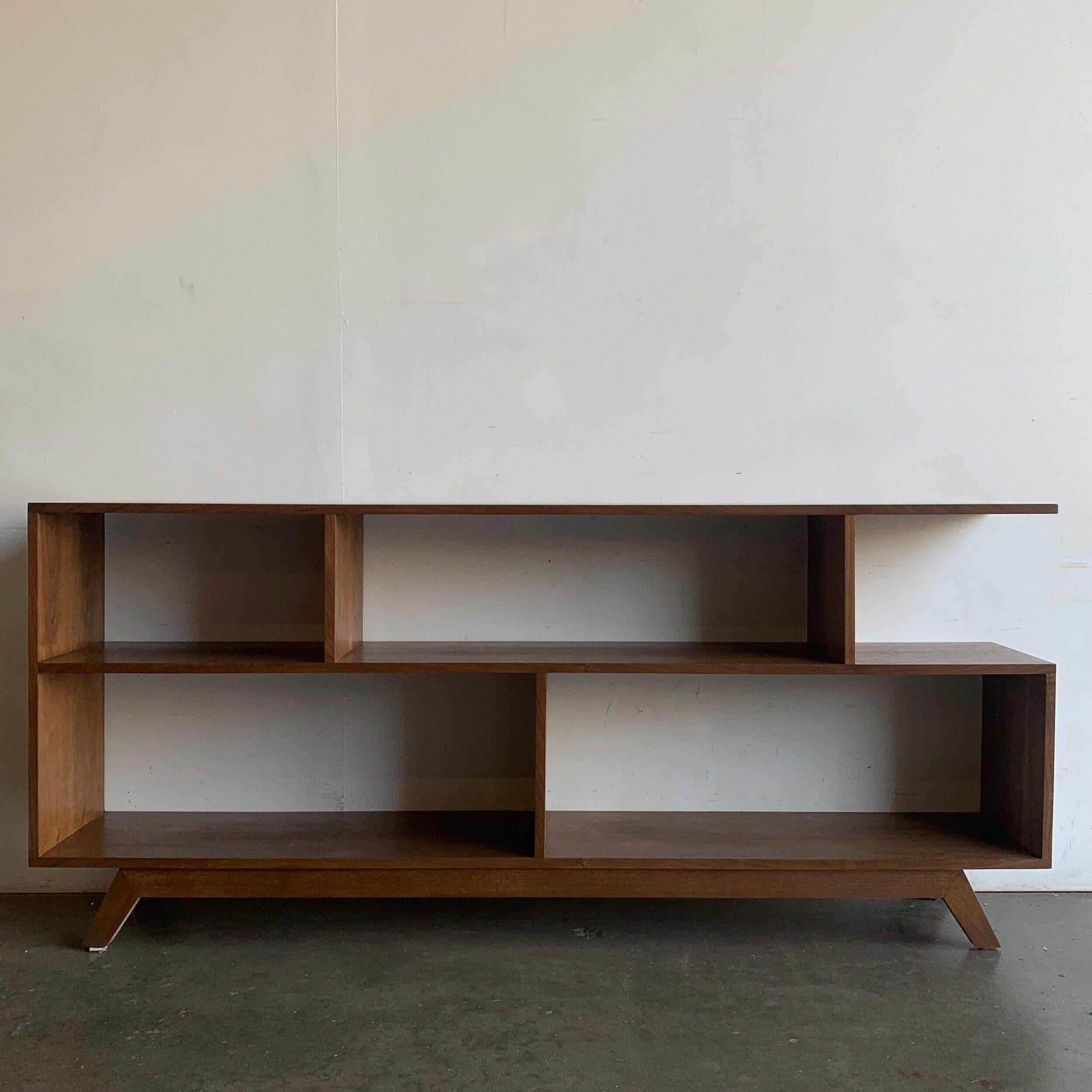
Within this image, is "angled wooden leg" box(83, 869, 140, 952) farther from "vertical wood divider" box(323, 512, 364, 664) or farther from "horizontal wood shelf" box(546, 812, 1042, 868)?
"horizontal wood shelf" box(546, 812, 1042, 868)

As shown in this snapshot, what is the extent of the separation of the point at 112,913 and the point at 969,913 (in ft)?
6.97

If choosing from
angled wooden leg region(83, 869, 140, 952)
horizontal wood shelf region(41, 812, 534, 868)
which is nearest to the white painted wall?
horizontal wood shelf region(41, 812, 534, 868)

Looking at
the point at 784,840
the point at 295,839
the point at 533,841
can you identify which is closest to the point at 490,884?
the point at 533,841

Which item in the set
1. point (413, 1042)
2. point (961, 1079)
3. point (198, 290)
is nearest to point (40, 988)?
point (413, 1042)

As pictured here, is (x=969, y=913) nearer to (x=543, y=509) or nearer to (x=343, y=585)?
(x=543, y=509)

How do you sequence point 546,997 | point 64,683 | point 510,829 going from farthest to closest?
point 510,829, point 64,683, point 546,997

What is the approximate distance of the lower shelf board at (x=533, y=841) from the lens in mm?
2270

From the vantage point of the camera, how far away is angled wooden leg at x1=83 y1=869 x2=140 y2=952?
230 cm

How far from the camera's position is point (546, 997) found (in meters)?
2.08

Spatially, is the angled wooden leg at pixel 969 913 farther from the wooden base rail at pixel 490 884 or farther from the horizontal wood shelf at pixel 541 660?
the horizontal wood shelf at pixel 541 660

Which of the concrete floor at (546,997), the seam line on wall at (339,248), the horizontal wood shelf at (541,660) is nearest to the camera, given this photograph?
the concrete floor at (546,997)

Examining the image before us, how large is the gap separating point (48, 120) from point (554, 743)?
220 centimetres

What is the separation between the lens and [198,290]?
2.56 meters

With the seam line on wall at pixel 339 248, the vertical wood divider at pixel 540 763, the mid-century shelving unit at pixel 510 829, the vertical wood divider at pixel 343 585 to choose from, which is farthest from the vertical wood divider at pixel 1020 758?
the seam line on wall at pixel 339 248
